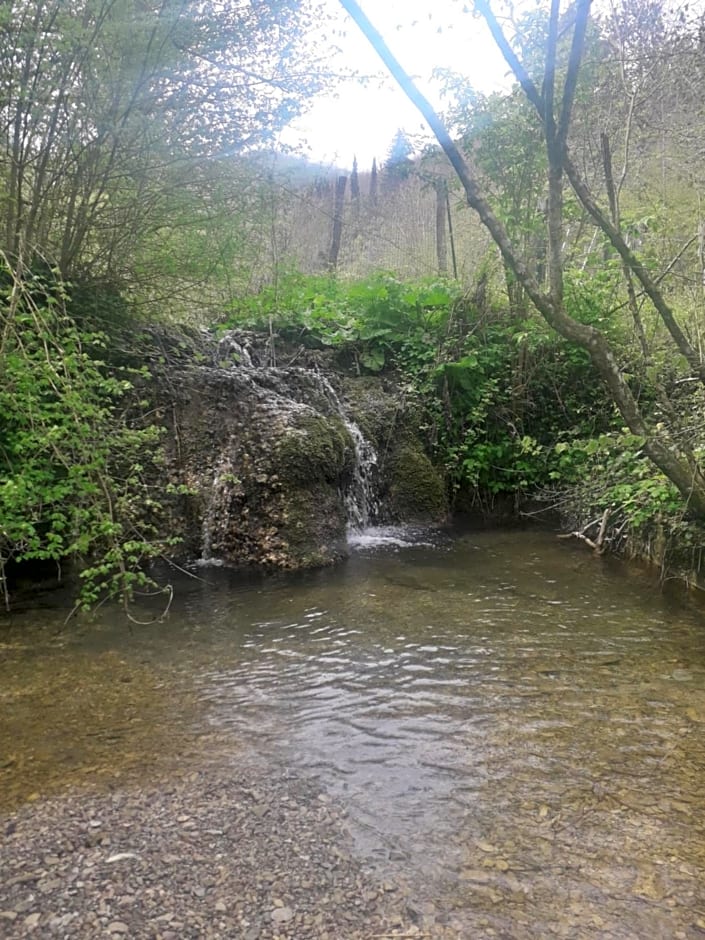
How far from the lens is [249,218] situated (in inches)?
241

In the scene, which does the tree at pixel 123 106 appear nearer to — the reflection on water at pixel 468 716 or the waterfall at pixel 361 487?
the reflection on water at pixel 468 716

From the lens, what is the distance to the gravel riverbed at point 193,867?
191cm

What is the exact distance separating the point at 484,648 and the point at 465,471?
441 centimetres

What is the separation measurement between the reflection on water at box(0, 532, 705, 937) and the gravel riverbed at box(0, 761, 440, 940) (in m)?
0.16

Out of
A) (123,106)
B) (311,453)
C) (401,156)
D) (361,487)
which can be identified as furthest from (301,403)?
(401,156)

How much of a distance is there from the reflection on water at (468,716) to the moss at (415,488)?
2.36m

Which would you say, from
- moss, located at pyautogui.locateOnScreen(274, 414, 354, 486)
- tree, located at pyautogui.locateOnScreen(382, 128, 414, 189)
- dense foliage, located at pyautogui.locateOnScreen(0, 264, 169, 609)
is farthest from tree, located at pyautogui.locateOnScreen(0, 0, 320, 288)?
tree, located at pyautogui.locateOnScreen(382, 128, 414, 189)

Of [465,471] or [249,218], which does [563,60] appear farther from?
[465,471]

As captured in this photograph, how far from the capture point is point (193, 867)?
2.16 meters

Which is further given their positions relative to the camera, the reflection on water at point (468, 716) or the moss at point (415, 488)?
the moss at point (415, 488)

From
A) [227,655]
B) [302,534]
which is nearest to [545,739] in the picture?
[227,655]

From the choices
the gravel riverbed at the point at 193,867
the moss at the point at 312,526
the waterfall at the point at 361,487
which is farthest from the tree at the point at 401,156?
the gravel riverbed at the point at 193,867

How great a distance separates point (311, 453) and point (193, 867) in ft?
15.3

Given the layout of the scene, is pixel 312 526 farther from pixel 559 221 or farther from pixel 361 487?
pixel 559 221
